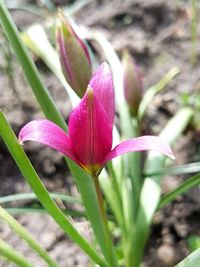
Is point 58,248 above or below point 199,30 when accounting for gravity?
below

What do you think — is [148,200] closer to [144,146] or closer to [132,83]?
[132,83]

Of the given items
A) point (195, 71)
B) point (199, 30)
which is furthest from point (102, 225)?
point (199, 30)

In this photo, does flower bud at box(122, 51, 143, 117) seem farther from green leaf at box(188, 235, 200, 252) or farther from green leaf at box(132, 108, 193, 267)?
green leaf at box(188, 235, 200, 252)

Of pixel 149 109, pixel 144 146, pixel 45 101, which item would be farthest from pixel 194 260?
pixel 149 109

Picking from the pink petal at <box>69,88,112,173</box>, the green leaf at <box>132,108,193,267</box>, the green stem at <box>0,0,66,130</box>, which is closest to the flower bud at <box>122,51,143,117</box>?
the green leaf at <box>132,108,193,267</box>

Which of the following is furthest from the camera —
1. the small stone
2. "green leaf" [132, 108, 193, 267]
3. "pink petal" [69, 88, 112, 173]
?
the small stone

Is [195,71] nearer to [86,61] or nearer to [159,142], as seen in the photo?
[86,61]
